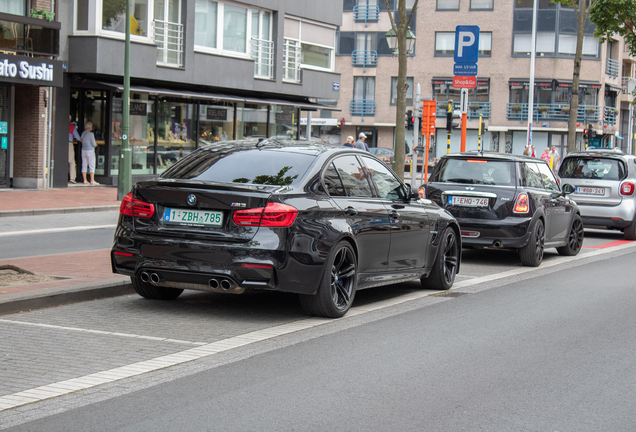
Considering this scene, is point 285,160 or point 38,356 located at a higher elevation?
point 285,160

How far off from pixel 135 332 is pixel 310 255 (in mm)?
1544

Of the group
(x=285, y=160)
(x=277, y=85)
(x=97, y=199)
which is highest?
(x=277, y=85)

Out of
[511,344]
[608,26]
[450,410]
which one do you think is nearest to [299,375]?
[450,410]

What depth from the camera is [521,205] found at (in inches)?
482

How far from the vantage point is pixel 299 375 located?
559 cm

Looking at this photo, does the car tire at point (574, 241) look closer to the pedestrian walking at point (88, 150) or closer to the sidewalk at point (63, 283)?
the sidewalk at point (63, 283)

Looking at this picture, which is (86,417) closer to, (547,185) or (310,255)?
(310,255)

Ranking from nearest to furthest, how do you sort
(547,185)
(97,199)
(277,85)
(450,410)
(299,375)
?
(450,410), (299,375), (547,185), (97,199), (277,85)

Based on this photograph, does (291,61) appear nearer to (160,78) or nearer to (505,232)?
(160,78)

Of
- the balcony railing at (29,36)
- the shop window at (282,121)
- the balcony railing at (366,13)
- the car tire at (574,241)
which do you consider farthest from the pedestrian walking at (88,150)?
the balcony railing at (366,13)

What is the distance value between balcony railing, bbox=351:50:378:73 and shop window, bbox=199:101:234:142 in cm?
3743

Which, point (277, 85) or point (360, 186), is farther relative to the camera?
point (277, 85)

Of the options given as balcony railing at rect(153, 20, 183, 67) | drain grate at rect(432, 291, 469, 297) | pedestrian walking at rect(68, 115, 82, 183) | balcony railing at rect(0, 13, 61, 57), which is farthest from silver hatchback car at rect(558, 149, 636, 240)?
balcony railing at rect(153, 20, 183, 67)

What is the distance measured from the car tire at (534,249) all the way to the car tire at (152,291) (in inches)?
226
